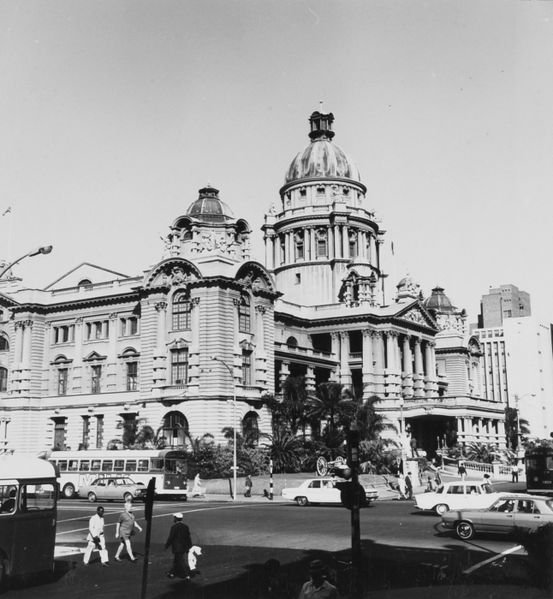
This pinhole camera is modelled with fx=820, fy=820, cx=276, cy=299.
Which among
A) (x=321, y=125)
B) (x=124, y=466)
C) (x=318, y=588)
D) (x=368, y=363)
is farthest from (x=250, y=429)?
(x=321, y=125)

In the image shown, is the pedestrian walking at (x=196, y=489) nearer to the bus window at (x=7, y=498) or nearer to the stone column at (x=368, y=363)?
the bus window at (x=7, y=498)

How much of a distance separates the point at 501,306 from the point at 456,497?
160636mm

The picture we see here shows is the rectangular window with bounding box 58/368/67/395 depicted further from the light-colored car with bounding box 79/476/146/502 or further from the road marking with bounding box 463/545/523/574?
the road marking with bounding box 463/545/523/574

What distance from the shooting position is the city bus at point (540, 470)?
4669cm

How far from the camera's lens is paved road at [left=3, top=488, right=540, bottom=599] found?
19.8 metres

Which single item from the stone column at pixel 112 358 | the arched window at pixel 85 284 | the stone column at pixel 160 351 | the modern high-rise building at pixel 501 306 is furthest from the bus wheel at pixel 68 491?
the modern high-rise building at pixel 501 306

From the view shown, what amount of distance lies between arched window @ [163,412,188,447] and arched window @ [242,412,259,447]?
15.4 ft

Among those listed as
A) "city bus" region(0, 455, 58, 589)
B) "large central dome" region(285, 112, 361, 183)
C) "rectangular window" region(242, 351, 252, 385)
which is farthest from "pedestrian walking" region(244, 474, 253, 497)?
"large central dome" region(285, 112, 361, 183)

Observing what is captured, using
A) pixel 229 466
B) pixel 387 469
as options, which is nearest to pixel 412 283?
pixel 387 469

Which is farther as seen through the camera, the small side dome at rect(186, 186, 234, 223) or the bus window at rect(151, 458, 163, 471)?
the small side dome at rect(186, 186, 234, 223)

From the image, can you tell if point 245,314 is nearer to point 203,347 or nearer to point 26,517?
point 203,347

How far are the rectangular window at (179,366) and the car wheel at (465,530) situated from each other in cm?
4148

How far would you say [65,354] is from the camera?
74.2m

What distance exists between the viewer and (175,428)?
64625 millimetres
